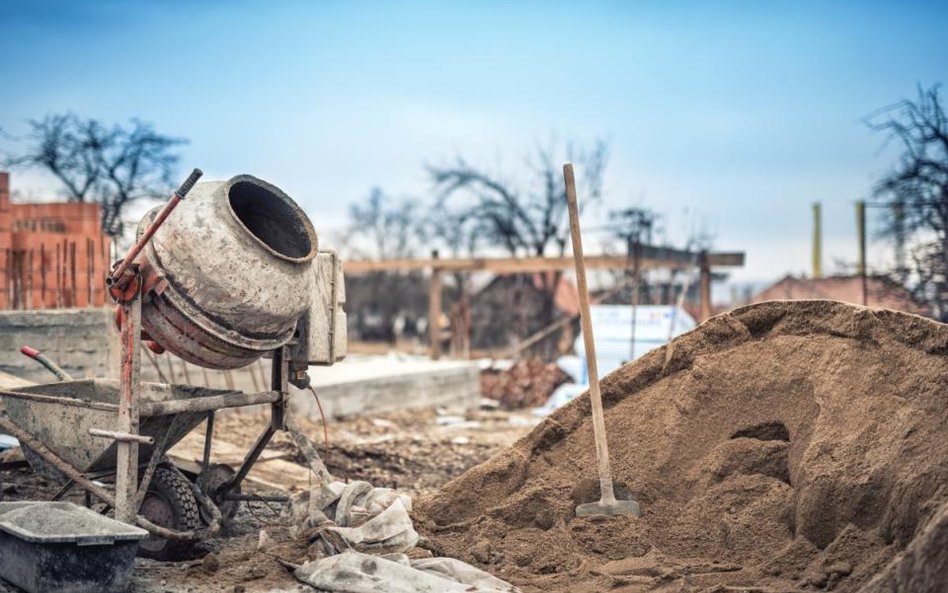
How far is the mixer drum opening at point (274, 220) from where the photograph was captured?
18.0 ft

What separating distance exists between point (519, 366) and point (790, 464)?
1129 centimetres

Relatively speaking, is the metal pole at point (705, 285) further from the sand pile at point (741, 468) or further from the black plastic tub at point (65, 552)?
the black plastic tub at point (65, 552)

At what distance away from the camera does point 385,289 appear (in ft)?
112

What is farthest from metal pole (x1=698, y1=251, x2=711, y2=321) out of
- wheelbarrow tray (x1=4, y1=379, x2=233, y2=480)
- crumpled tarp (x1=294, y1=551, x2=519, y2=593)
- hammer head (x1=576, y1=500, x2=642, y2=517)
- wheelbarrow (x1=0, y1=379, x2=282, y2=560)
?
crumpled tarp (x1=294, y1=551, x2=519, y2=593)

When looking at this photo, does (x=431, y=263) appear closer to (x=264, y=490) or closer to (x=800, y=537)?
(x=264, y=490)

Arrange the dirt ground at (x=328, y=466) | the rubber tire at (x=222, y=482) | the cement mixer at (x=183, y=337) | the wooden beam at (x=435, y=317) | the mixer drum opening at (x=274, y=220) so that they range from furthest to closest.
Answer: the wooden beam at (x=435, y=317)
the rubber tire at (x=222, y=482)
the mixer drum opening at (x=274, y=220)
the cement mixer at (x=183, y=337)
the dirt ground at (x=328, y=466)

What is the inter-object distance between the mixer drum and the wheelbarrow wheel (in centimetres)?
67

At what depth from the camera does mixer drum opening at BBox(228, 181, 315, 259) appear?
18.0 ft

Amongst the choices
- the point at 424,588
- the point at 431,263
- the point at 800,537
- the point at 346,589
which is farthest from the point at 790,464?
the point at 431,263

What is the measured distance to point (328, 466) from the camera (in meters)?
8.37

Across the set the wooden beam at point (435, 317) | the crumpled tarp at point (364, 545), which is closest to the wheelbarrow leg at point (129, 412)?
the crumpled tarp at point (364, 545)

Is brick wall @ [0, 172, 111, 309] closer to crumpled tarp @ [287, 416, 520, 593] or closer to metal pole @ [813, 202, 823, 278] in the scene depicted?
crumpled tarp @ [287, 416, 520, 593]

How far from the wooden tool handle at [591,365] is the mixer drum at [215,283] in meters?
1.48

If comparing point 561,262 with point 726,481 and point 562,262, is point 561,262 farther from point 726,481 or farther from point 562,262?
point 726,481
